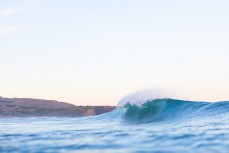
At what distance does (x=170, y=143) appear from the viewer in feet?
25.2

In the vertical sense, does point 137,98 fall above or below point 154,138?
above

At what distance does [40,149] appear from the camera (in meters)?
7.64

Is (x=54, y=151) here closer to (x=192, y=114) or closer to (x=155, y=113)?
(x=192, y=114)

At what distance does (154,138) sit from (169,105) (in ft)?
45.8

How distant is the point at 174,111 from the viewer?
2034 centimetres

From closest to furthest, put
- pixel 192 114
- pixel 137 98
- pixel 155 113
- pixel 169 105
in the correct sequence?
pixel 192 114, pixel 155 113, pixel 169 105, pixel 137 98

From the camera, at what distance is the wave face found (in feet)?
59.8

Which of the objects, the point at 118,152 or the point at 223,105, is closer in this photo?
the point at 118,152

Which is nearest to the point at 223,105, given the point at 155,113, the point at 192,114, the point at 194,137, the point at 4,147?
the point at 192,114

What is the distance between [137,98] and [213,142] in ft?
76.4

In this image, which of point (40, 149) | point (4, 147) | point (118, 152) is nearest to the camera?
point (118, 152)

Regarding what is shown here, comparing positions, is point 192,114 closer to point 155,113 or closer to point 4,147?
point 155,113

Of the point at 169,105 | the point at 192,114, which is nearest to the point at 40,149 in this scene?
the point at 192,114

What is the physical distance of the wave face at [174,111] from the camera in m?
18.2
